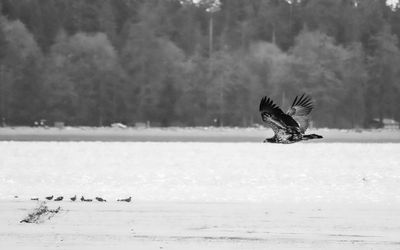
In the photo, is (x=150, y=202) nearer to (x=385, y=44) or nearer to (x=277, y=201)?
(x=277, y=201)

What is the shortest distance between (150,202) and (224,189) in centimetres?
341

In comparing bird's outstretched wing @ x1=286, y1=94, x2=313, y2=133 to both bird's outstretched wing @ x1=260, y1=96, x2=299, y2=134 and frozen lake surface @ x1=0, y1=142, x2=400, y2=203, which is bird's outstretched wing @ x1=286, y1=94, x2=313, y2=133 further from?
frozen lake surface @ x1=0, y1=142, x2=400, y2=203

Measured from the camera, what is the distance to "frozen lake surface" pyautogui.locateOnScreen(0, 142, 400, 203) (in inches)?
730

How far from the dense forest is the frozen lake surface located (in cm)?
2650

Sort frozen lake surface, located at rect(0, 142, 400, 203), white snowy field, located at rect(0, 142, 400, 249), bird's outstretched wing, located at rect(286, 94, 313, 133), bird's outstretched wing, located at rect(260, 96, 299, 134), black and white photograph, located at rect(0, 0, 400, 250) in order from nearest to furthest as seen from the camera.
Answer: bird's outstretched wing, located at rect(260, 96, 299, 134)
bird's outstretched wing, located at rect(286, 94, 313, 133)
white snowy field, located at rect(0, 142, 400, 249)
frozen lake surface, located at rect(0, 142, 400, 203)
black and white photograph, located at rect(0, 0, 400, 250)

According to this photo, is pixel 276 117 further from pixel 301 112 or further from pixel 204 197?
pixel 204 197

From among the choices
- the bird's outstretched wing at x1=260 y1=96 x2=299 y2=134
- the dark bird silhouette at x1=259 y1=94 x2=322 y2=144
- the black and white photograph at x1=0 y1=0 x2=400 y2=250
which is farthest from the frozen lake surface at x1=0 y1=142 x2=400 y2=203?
the bird's outstretched wing at x1=260 y1=96 x2=299 y2=134

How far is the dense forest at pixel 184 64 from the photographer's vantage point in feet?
195

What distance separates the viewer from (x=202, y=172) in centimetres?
2288

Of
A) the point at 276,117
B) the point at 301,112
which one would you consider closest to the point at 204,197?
the point at 301,112

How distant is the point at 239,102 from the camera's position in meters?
62.3

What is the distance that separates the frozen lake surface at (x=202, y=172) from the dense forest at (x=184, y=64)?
2650 cm

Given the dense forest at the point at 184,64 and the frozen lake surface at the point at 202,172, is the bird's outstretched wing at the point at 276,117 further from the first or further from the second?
the dense forest at the point at 184,64

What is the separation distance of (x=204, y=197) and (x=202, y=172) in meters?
5.07
